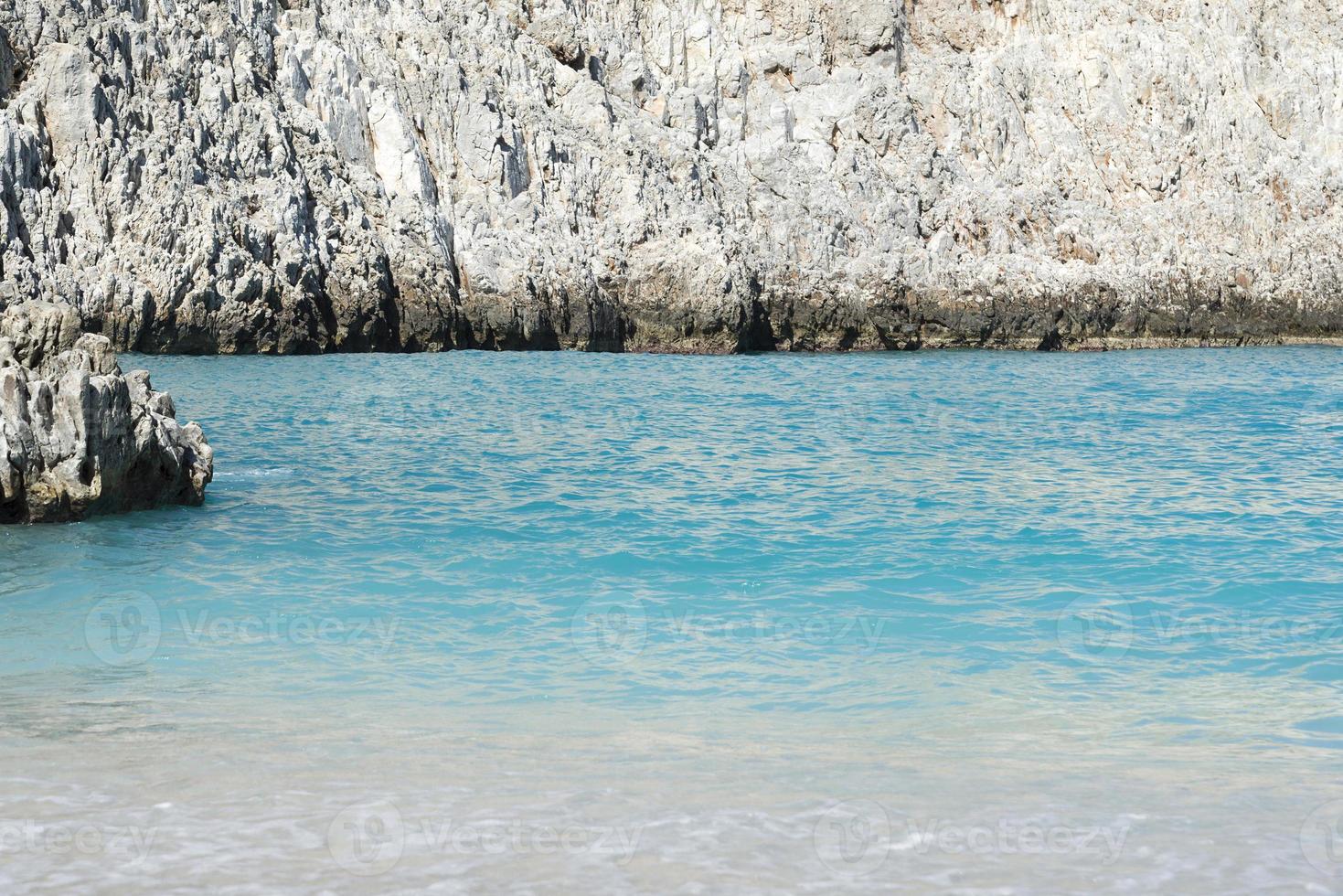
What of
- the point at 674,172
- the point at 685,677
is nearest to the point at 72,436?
the point at 685,677

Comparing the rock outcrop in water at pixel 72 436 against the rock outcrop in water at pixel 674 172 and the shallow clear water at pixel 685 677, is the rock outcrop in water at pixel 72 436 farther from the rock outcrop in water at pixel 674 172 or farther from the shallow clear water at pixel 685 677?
the rock outcrop in water at pixel 674 172

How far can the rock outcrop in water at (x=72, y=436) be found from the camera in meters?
11.9

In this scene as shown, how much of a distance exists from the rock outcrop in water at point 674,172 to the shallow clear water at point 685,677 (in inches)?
900

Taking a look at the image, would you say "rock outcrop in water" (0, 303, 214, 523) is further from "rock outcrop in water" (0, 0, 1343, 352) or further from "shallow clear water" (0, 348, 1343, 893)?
"rock outcrop in water" (0, 0, 1343, 352)

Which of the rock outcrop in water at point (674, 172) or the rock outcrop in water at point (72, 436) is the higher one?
the rock outcrop in water at point (674, 172)

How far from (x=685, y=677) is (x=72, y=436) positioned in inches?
292

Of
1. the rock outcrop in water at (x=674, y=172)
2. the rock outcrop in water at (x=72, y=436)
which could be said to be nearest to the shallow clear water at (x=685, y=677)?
the rock outcrop in water at (x=72, y=436)

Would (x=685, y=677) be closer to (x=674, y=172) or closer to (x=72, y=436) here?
(x=72, y=436)

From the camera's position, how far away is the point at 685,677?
759 cm

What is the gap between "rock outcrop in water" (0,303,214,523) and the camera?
11.9 meters

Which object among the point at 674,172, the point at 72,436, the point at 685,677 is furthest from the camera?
the point at 674,172

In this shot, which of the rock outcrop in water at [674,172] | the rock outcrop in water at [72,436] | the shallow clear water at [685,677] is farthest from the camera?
the rock outcrop in water at [674,172]

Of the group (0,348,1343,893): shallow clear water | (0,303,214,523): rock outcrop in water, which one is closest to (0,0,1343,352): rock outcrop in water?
(0,348,1343,893): shallow clear water

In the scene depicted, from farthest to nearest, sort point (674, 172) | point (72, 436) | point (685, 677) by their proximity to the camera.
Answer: point (674, 172)
point (72, 436)
point (685, 677)
